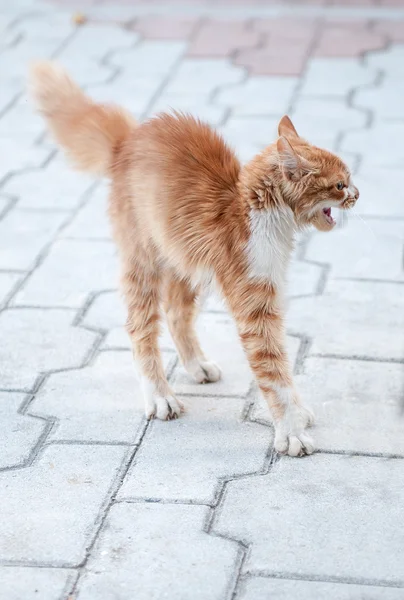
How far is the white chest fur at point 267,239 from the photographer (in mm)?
3271

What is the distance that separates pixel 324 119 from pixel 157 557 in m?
3.76

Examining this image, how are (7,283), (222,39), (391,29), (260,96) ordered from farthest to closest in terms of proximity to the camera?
(391,29) → (222,39) → (260,96) → (7,283)

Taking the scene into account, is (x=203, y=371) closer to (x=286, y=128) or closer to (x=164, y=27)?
(x=286, y=128)

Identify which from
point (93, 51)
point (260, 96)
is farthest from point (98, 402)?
point (93, 51)

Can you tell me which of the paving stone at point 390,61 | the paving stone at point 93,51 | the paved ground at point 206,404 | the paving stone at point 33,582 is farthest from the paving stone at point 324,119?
the paving stone at point 33,582

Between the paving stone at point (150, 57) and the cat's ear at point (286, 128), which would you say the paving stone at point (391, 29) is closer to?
the paving stone at point (150, 57)

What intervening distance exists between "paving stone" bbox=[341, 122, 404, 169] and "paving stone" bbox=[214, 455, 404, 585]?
102 inches

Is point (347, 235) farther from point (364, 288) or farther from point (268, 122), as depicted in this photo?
point (268, 122)

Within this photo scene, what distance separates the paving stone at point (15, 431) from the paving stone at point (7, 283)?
0.83 meters

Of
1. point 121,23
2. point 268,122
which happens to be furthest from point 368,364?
point 121,23

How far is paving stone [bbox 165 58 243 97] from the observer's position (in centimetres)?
664

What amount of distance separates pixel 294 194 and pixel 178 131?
1.65 ft

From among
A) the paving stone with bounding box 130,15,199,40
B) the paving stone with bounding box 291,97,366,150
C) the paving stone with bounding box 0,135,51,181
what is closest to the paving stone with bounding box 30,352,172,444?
the paving stone with bounding box 0,135,51,181

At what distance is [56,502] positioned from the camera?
317 centimetres
